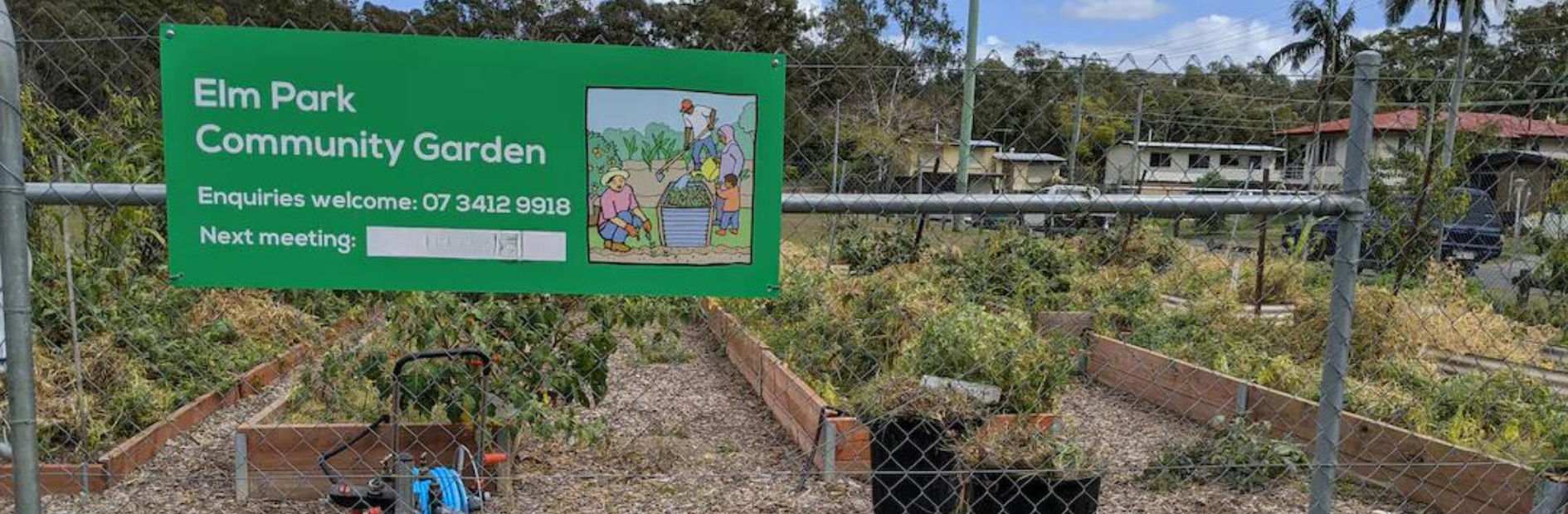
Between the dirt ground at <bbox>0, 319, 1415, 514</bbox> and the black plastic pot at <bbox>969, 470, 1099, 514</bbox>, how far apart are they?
19cm

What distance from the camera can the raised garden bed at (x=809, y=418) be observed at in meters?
4.21

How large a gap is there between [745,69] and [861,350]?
3752 mm

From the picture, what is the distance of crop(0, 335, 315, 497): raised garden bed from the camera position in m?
3.75

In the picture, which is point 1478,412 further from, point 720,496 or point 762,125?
point 762,125

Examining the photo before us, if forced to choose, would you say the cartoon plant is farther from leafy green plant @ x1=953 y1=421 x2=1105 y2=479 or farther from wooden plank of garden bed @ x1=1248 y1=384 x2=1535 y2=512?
wooden plank of garden bed @ x1=1248 y1=384 x2=1535 y2=512

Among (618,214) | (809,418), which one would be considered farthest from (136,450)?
(618,214)

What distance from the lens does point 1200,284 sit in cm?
782

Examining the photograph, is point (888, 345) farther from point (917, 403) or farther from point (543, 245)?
point (543, 245)

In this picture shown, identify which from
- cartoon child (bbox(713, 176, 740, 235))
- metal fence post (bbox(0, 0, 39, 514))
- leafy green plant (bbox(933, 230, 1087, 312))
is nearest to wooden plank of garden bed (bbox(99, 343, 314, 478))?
metal fence post (bbox(0, 0, 39, 514))

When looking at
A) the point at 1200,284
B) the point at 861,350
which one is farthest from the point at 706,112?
the point at 1200,284

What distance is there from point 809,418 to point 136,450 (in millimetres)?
3098

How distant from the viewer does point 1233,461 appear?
14.0ft

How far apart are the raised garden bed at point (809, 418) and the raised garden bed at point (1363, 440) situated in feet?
5.27

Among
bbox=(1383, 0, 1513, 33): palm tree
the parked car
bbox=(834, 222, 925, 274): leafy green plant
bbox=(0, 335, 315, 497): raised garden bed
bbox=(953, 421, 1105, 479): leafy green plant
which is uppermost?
bbox=(1383, 0, 1513, 33): palm tree
